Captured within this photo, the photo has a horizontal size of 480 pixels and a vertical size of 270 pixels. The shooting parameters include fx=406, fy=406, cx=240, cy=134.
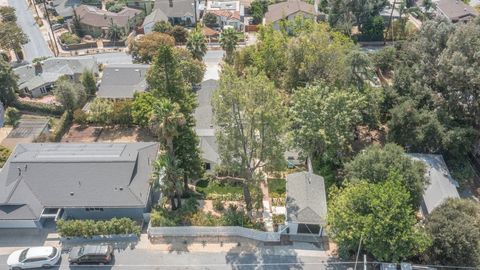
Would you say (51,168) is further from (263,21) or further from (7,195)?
(263,21)

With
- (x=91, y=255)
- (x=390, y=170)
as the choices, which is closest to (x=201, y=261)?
(x=91, y=255)

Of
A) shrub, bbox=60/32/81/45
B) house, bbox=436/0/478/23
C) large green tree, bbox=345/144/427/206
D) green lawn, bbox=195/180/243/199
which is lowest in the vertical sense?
green lawn, bbox=195/180/243/199

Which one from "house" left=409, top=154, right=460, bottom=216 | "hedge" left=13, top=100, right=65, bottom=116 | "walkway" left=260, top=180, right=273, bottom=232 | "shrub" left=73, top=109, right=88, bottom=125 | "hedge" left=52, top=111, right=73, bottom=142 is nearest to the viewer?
"walkway" left=260, top=180, right=273, bottom=232

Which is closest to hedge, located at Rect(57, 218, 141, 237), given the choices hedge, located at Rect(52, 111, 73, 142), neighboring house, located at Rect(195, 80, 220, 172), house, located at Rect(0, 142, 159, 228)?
house, located at Rect(0, 142, 159, 228)

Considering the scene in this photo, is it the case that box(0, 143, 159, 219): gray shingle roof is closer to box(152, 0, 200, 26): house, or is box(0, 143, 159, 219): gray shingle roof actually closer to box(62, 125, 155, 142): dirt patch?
box(62, 125, 155, 142): dirt patch

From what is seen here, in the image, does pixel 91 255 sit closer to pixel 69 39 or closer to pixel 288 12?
pixel 69 39

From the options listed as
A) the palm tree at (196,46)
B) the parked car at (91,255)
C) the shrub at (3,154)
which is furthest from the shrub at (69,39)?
the parked car at (91,255)

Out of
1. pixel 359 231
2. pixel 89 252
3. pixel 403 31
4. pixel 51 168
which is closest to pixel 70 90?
pixel 51 168
